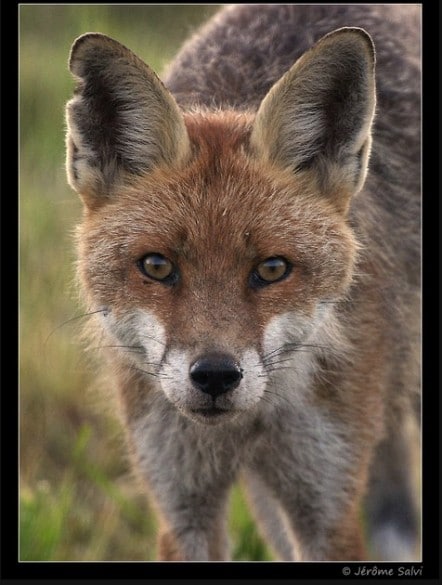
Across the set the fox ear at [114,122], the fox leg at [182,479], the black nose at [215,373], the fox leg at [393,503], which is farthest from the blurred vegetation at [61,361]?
the black nose at [215,373]

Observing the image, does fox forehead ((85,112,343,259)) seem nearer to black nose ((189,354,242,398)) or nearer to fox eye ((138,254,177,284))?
fox eye ((138,254,177,284))

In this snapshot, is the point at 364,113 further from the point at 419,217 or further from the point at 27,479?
the point at 27,479

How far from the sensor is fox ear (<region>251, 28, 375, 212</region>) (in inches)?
195

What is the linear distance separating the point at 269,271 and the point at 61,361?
179 inches

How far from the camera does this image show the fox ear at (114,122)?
4.95 meters

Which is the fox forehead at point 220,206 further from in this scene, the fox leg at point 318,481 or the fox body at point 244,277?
the fox leg at point 318,481

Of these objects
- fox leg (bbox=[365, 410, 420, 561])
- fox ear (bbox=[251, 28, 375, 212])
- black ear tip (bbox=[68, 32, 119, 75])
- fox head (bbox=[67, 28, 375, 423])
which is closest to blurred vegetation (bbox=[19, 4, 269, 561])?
fox leg (bbox=[365, 410, 420, 561])

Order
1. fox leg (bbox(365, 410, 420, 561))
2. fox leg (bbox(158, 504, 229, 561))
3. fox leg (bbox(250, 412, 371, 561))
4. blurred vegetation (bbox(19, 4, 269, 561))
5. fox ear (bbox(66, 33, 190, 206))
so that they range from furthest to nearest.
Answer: fox leg (bbox(365, 410, 420, 561)) → blurred vegetation (bbox(19, 4, 269, 561)) → fox leg (bbox(158, 504, 229, 561)) → fox leg (bbox(250, 412, 371, 561)) → fox ear (bbox(66, 33, 190, 206))

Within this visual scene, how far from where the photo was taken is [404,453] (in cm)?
852

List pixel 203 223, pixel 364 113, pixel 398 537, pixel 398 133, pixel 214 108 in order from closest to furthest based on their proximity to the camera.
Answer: pixel 203 223
pixel 364 113
pixel 214 108
pixel 398 133
pixel 398 537

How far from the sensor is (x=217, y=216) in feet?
15.8

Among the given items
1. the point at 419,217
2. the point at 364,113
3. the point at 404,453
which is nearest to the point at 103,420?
the point at 404,453

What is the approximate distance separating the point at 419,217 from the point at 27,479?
3644 millimetres

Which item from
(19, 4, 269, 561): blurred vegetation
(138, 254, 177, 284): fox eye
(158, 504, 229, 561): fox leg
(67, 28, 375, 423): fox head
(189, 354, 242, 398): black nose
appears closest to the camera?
(189, 354, 242, 398): black nose
